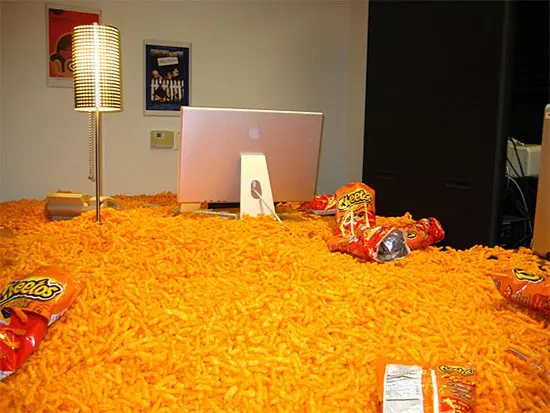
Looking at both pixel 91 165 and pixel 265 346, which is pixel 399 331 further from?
pixel 91 165

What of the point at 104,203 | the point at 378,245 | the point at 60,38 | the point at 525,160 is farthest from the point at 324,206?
the point at 60,38

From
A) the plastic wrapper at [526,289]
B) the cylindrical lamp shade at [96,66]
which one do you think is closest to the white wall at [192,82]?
the cylindrical lamp shade at [96,66]

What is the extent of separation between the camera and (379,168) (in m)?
2.48

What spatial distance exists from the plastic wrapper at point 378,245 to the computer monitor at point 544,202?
17.0 inches

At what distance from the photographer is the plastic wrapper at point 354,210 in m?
1.82

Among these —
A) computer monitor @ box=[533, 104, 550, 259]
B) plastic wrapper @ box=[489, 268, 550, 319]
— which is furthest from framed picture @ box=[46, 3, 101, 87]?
plastic wrapper @ box=[489, 268, 550, 319]

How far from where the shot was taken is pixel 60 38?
318 centimetres

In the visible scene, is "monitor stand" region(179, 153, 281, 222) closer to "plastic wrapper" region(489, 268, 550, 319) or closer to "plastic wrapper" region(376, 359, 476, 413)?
"plastic wrapper" region(489, 268, 550, 319)

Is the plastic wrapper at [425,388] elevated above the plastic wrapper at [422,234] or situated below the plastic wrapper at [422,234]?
below

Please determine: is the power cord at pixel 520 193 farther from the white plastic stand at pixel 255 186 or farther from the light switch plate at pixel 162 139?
the light switch plate at pixel 162 139

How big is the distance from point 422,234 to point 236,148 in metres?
0.77

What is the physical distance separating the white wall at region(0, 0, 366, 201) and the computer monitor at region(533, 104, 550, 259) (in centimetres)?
241

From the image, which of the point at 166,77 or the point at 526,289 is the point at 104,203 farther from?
the point at 526,289

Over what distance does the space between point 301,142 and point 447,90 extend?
1.93 ft
